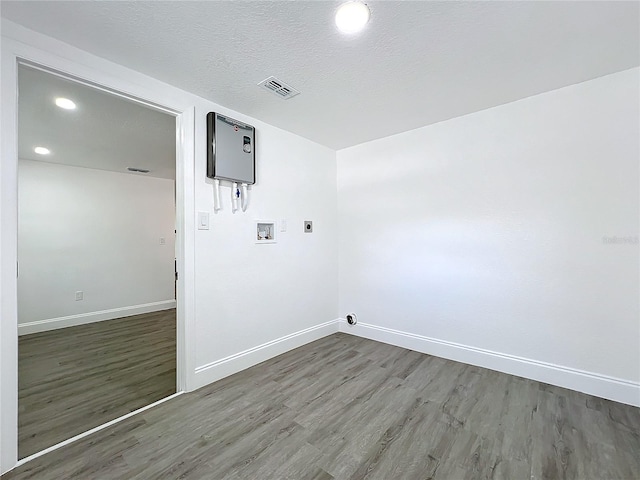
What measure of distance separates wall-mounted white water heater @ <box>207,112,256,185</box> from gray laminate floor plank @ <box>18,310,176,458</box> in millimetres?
1870

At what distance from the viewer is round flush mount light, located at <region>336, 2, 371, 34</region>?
1.33m

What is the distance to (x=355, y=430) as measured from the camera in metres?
1.65

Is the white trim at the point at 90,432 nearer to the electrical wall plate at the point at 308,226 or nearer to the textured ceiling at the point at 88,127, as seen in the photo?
the electrical wall plate at the point at 308,226

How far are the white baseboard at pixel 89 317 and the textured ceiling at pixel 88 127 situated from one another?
2307mm

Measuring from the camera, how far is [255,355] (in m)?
2.53

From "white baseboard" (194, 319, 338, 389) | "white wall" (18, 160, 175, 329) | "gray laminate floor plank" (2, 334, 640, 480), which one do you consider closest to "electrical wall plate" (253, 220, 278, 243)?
"white baseboard" (194, 319, 338, 389)

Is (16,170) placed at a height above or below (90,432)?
above

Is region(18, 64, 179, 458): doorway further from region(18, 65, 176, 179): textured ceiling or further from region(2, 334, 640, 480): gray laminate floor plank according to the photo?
region(2, 334, 640, 480): gray laminate floor plank

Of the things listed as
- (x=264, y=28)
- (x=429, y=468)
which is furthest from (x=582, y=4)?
(x=429, y=468)

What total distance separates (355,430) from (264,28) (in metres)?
2.43

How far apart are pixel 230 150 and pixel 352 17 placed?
137 cm

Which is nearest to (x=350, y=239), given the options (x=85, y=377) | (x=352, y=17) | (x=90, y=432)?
(x=352, y=17)

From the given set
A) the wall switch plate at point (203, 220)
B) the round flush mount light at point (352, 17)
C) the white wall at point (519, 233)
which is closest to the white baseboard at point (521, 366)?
the white wall at point (519, 233)

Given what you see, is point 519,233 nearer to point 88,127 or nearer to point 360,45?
point 360,45
